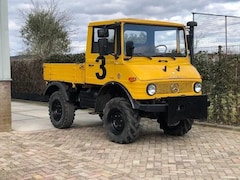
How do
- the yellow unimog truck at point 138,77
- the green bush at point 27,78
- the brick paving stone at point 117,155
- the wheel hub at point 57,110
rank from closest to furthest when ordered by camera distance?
the brick paving stone at point 117,155 → the yellow unimog truck at point 138,77 → the wheel hub at point 57,110 → the green bush at point 27,78

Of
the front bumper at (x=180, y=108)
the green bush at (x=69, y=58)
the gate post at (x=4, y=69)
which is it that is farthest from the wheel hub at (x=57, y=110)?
the green bush at (x=69, y=58)

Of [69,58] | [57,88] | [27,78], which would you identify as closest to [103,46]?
[57,88]

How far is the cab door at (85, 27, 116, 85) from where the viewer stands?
808cm

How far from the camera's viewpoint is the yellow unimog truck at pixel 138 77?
7.58 meters

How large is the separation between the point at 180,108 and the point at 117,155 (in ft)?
5.07

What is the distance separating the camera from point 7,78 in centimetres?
920

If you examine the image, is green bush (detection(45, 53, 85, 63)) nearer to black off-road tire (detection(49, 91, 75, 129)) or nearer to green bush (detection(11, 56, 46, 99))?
green bush (detection(11, 56, 46, 99))

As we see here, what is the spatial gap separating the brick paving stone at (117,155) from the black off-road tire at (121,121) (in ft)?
0.60

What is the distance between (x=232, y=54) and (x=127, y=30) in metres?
3.09

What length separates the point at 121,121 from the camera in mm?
7930

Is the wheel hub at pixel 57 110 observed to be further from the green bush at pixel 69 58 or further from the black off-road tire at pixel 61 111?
the green bush at pixel 69 58

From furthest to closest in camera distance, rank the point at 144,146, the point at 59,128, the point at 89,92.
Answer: the point at 59,128
the point at 89,92
the point at 144,146

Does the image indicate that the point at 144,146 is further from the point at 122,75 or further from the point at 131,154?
the point at 122,75

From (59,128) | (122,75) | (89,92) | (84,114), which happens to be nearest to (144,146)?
(122,75)
